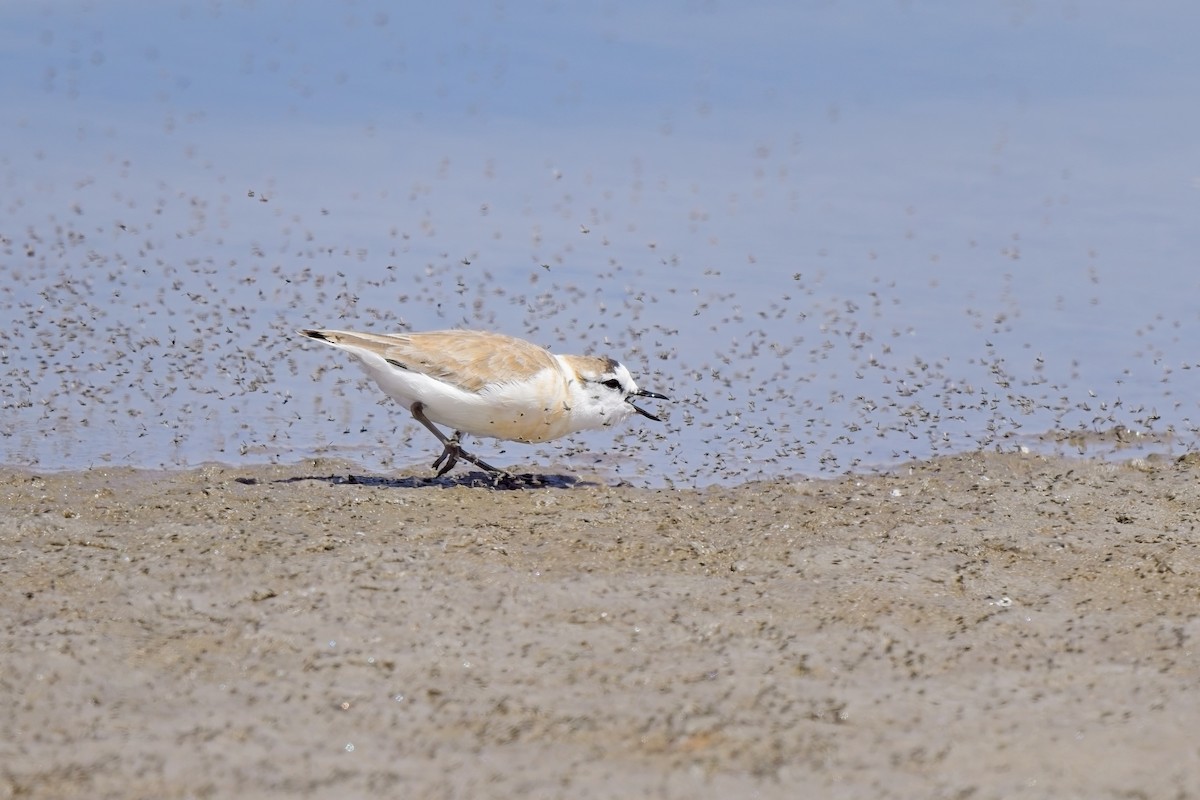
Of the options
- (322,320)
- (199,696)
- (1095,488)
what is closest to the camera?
(199,696)

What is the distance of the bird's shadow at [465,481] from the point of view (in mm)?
9281

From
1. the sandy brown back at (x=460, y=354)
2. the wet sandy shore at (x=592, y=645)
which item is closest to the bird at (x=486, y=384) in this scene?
the sandy brown back at (x=460, y=354)

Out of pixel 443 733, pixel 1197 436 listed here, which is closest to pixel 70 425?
pixel 443 733

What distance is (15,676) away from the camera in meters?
5.41

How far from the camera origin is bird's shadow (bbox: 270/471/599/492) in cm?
928

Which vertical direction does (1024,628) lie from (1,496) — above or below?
above

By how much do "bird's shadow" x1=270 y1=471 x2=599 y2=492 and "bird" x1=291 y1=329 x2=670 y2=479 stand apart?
0.25 ft

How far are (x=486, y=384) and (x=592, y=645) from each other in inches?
146

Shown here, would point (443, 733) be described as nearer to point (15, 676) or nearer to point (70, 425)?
point (15, 676)

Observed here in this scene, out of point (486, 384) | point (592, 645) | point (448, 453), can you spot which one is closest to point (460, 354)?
point (486, 384)

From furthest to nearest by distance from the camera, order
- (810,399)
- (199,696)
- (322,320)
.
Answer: (322,320) < (810,399) < (199,696)

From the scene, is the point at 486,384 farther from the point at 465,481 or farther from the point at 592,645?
the point at 592,645

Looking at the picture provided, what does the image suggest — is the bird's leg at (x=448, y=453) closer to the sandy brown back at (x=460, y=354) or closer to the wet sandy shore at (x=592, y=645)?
the sandy brown back at (x=460, y=354)

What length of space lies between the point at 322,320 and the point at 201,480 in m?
4.08
